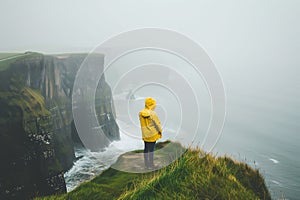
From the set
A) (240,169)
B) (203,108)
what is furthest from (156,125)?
(203,108)

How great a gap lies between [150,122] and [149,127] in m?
0.12

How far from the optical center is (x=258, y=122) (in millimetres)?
61594

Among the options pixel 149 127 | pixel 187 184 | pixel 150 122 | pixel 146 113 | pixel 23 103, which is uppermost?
pixel 146 113

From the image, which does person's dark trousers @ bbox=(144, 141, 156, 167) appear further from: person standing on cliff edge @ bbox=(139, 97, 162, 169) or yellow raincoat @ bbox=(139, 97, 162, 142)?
yellow raincoat @ bbox=(139, 97, 162, 142)

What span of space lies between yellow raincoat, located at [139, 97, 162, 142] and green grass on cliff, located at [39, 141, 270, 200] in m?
0.82

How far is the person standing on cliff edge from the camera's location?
493cm

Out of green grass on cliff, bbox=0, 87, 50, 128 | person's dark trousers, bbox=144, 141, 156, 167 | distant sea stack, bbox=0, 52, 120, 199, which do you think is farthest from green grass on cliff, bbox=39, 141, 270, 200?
green grass on cliff, bbox=0, 87, 50, 128

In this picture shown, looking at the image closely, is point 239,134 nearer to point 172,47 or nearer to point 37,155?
point 37,155

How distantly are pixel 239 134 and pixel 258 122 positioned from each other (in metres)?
12.5

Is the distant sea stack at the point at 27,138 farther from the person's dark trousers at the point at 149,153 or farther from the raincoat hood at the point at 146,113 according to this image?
the raincoat hood at the point at 146,113

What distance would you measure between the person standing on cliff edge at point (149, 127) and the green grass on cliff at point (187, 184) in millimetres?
489

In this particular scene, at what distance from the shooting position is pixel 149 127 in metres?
5.04

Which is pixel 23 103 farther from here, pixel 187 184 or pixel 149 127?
pixel 187 184

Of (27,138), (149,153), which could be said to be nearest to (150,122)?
(149,153)
